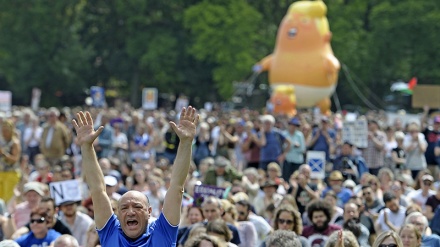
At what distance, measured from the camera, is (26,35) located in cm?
6059

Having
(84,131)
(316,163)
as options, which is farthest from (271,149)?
(84,131)

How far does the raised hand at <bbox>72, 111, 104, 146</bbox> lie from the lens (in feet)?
21.6

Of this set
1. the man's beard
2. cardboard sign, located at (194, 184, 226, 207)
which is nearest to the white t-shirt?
cardboard sign, located at (194, 184, 226, 207)

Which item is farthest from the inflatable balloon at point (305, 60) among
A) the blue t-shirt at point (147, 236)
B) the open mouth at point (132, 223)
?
the open mouth at point (132, 223)

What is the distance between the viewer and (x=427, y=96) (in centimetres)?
2208

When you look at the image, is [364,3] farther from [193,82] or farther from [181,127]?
[181,127]

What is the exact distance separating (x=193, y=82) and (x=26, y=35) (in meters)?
8.65

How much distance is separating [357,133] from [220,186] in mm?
6004

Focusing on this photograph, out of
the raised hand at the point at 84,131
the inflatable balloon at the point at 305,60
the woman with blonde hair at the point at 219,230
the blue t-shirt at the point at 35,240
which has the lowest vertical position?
the blue t-shirt at the point at 35,240

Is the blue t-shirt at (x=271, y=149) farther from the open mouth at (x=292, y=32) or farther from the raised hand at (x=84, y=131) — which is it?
the open mouth at (x=292, y=32)

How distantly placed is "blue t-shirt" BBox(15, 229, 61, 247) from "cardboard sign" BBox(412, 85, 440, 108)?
1257 cm

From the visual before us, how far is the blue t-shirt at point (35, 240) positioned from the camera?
10.4 meters

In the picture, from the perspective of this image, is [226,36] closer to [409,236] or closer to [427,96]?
[427,96]

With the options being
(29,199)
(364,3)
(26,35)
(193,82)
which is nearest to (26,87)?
(26,35)
